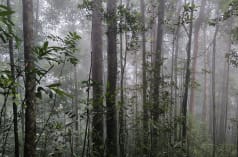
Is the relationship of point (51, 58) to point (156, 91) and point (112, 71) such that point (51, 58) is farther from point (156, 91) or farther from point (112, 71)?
point (156, 91)

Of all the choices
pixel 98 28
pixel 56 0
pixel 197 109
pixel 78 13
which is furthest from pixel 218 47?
pixel 98 28

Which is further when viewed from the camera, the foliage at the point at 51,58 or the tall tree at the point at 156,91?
the tall tree at the point at 156,91

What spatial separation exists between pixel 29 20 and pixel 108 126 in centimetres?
223

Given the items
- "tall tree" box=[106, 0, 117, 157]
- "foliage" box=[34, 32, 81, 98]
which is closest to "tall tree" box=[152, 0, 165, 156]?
"tall tree" box=[106, 0, 117, 157]

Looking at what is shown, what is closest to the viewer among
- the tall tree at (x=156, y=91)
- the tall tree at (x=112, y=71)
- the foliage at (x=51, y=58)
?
the foliage at (x=51, y=58)

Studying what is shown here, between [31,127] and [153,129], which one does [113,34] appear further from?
[31,127]

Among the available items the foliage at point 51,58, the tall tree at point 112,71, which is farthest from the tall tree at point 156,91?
the foliage at point 51,58

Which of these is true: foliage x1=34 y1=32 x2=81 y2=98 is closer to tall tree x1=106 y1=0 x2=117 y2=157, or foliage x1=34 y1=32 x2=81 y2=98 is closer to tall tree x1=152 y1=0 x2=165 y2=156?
tall tree x1=106 y1=0 x2=117 y2=157

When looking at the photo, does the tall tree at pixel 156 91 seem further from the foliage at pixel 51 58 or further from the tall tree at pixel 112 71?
the foliage at pixel 51 58

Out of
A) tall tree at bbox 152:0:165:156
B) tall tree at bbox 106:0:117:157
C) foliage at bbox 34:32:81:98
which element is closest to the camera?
foliage at bbox 34:32:81:98

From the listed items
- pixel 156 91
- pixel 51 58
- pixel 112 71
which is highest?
pixel 51 58

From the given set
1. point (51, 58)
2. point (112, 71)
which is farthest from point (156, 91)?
point (51, 58)

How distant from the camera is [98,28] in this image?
5527mm

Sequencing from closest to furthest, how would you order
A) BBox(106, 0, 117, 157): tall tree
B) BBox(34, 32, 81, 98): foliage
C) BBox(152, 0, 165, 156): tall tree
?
BBox(34, 32, 81, 98): foliage < BBox(106, 0, 117, 157): tall tree < BBox(152, 0, 165, 156): tall tree
